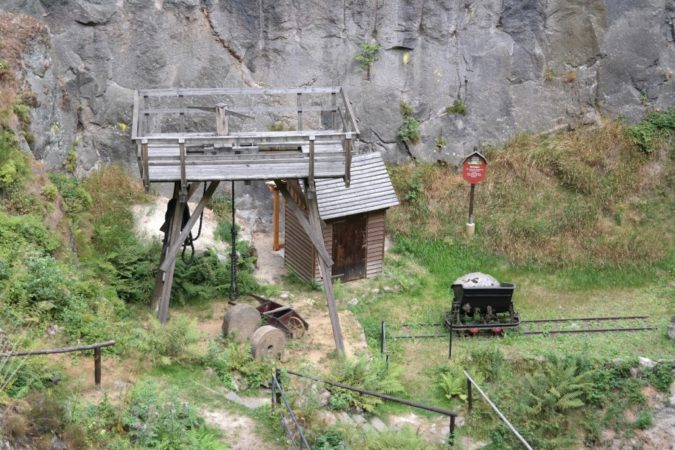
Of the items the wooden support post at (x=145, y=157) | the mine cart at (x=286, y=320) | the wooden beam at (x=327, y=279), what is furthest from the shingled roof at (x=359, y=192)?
the wooden support post at (x=145, y=157)

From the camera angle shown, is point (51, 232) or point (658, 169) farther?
point (658, 169)

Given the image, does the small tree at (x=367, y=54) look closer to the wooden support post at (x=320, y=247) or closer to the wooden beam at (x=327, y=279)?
the wooden support post at (x=320, y=247)

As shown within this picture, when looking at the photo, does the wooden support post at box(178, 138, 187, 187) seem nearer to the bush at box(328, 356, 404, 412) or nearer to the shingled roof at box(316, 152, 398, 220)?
the bush at box(328, 356, 404, 412)

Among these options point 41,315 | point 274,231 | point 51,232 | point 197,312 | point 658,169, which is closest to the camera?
point 41,315

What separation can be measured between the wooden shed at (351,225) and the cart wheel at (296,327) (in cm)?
285

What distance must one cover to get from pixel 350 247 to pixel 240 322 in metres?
4.86

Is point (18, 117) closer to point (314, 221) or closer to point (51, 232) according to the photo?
point (51, 232)

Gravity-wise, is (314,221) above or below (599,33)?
below

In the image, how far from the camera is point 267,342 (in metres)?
17.0

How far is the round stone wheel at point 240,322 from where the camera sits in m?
17.7

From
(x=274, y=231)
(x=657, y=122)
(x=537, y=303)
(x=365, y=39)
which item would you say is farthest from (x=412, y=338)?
(x=657, y=122)

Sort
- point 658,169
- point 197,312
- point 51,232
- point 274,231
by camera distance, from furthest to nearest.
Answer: point 658,169, point 274,231, point 197,312, point 51,232

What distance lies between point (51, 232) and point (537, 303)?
36.6ft

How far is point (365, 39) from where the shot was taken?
25141 millimetres
